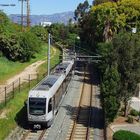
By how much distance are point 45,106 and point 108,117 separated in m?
5.54

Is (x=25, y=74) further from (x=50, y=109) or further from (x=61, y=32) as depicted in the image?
(x=61, y=32)

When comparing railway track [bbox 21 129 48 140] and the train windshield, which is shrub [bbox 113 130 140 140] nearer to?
railway track [bbox 21 129 48 140]

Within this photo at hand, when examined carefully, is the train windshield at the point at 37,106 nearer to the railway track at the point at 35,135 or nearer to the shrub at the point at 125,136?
the railway track at the point at 35,135

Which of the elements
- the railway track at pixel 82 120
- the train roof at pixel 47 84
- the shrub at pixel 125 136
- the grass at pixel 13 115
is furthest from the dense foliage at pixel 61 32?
the shrub at pixel 125 136

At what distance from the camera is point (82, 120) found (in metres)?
42.6

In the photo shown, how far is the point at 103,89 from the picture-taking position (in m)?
39.3

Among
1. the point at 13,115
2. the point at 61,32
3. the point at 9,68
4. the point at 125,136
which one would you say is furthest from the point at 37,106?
the point at 61,32

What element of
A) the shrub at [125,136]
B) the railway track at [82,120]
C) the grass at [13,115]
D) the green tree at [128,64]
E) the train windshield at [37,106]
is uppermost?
the green tree at [128,64]

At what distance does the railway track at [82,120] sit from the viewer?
120 feet

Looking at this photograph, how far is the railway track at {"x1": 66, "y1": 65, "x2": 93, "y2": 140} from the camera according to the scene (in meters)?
36.5

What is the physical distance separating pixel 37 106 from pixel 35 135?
216 cm

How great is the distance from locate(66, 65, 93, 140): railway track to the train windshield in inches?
108

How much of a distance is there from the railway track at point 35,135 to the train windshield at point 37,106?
1.47m

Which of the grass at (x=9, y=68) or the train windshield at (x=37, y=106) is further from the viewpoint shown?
the grass at (x=9, y=68)
